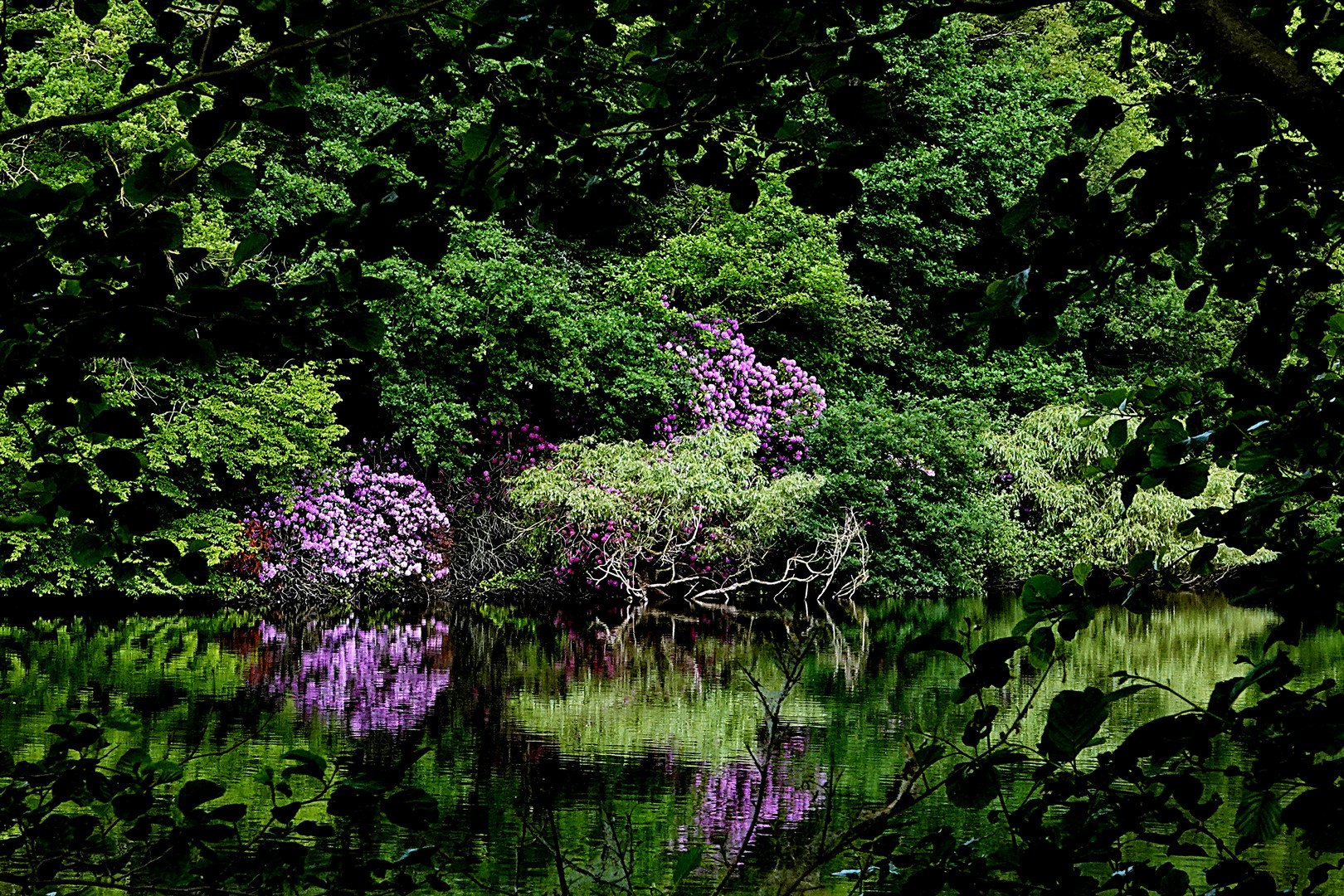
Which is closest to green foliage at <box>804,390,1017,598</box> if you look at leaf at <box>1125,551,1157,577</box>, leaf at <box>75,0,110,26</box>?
leaf at <box>1125,551,1157,577</box>

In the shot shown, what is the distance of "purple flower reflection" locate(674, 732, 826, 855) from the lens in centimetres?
632

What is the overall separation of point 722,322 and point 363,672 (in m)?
Answer: 10.7

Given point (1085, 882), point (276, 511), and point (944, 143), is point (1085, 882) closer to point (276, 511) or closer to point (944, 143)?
point (276, 511)

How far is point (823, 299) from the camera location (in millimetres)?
22391

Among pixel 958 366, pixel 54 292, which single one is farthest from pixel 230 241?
pixel 54 292

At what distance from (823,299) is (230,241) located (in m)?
10.2

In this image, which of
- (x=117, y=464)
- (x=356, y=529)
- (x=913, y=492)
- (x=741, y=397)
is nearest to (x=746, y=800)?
(x=117, y=464)

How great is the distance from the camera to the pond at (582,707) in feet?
20.2

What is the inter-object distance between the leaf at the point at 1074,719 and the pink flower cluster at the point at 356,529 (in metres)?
16.2

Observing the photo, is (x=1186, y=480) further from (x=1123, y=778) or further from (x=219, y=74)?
(x=219, y=74)

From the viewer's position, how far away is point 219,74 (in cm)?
150

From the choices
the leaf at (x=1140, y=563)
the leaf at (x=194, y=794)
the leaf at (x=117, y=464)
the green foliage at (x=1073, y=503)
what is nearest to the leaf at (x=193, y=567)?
the leaf at (x=117, y=464)

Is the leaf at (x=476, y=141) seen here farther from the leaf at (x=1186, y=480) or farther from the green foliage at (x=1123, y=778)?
the leaf at (x=1186, y=480)

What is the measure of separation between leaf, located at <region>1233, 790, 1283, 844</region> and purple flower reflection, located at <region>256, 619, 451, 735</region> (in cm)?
765
